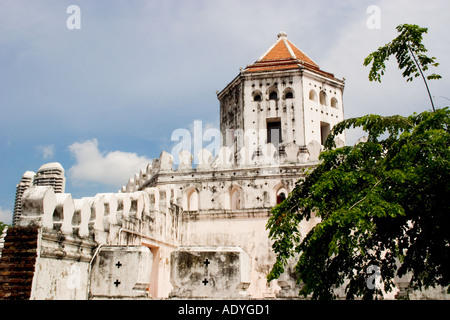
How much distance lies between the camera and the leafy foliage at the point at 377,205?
6098 millimetres

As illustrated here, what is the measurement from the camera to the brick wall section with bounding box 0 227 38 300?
6.21m

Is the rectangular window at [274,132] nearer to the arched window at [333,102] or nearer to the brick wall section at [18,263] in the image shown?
the arched window at [333,102]

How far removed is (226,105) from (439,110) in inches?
794

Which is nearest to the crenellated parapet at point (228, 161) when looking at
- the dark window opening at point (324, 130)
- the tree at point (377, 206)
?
the dark window opening at point (324, 130)

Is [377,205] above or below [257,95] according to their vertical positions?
below

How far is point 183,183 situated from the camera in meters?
20.0

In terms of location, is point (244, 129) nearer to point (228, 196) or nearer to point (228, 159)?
point (228, 159)

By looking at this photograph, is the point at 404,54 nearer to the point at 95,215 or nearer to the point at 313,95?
the point at 95,215

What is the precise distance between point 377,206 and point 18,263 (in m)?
5.27

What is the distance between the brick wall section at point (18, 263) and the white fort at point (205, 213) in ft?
0.11

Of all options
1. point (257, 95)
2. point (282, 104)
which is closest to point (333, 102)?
point (282, 104)

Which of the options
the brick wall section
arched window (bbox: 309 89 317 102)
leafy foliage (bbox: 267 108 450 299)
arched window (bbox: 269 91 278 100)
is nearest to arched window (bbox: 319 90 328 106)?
arched window (bbox: 309 89 317 102)

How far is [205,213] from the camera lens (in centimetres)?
1473
